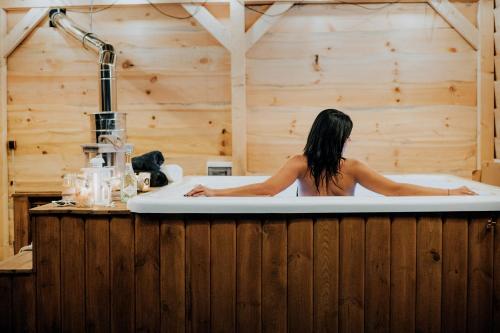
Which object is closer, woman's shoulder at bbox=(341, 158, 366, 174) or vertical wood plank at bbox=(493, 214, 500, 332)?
vertical wood plank at bbox=(493, 214, 500, 332)

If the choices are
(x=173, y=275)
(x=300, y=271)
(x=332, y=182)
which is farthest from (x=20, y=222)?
(x=300, y=271)

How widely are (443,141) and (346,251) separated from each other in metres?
2.17

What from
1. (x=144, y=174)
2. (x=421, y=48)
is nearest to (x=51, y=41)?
(x=144, y=174)

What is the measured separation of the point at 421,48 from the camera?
4027 mm

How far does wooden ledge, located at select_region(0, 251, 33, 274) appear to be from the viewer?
2.36 meters

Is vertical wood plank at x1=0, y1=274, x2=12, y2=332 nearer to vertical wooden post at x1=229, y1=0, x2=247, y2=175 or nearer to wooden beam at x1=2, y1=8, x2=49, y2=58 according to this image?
vertical wooden post at x1=229, y1=0, x2=247, y2=175

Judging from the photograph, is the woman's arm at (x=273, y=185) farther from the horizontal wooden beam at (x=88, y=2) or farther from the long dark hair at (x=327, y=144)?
the horizontal wooden beam at (x=88, y=2)

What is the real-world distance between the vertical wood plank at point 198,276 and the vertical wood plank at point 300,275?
329 mm

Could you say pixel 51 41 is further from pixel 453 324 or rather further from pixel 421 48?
pixel 453 324

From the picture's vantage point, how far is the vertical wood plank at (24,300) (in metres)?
2.36

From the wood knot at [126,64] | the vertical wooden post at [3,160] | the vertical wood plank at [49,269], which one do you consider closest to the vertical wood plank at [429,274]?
the vertical wood plank at [49,269]

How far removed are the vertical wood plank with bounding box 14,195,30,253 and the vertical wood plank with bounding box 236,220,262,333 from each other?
2391 millimetres

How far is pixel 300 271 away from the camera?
2250 mm

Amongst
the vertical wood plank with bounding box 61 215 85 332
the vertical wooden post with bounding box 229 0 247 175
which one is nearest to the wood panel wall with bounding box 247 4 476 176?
the vertical wooden post with bounding box 229 0 247 175
